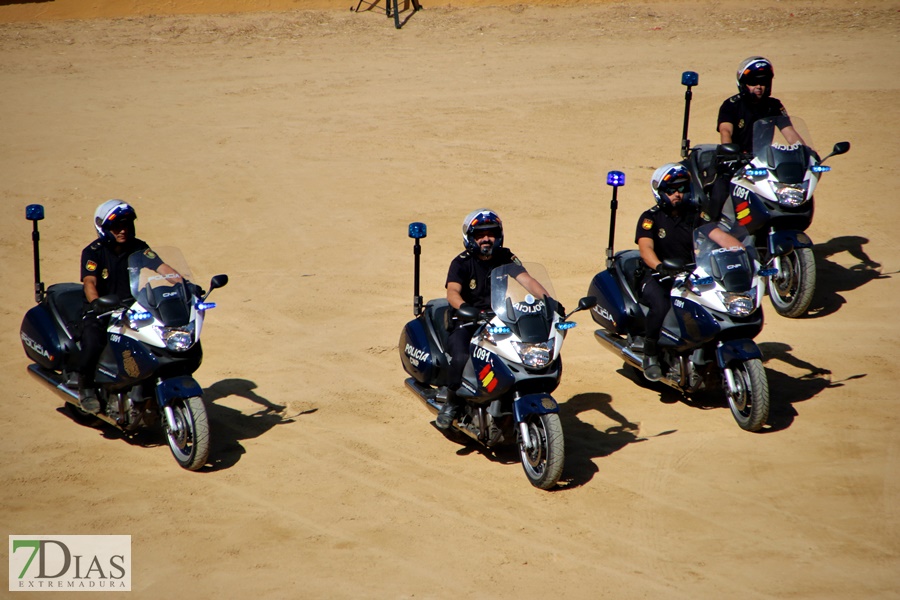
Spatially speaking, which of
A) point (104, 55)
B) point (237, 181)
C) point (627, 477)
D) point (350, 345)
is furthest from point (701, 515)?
point (104, 55)

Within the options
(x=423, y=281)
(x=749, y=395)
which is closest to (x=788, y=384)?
(x=749, y=395)

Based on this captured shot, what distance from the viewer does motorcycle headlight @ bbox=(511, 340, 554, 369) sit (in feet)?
26.8

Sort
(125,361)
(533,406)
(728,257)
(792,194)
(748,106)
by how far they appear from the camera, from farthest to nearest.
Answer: (748,106)
(792,194)
(728,257)
(125,361)
(533,406)

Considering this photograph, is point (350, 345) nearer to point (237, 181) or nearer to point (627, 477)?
point (627, 477)

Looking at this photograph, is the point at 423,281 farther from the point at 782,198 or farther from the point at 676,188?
the point at 782,198

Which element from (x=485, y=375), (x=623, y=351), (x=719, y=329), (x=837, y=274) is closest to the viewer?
(x=485, y=375)

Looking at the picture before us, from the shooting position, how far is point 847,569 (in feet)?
23.9

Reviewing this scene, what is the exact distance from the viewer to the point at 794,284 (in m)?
11.9

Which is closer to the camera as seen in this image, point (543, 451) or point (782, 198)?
A: point (543, 451)

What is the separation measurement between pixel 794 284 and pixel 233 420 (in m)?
6.54

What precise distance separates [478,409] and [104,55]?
55.9 feet

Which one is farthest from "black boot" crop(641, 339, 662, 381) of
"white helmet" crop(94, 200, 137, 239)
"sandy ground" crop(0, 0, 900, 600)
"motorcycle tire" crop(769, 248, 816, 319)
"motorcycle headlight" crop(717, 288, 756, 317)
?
"white helmet" crop(94, 200, 137, 239)

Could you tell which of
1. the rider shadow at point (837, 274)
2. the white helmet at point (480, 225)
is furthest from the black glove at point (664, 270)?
the rider shadow at point (837, 274)

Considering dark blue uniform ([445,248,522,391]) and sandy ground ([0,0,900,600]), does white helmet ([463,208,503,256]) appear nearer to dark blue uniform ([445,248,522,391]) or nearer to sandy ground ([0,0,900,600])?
dark blue uniform ([445,248,522,391])
